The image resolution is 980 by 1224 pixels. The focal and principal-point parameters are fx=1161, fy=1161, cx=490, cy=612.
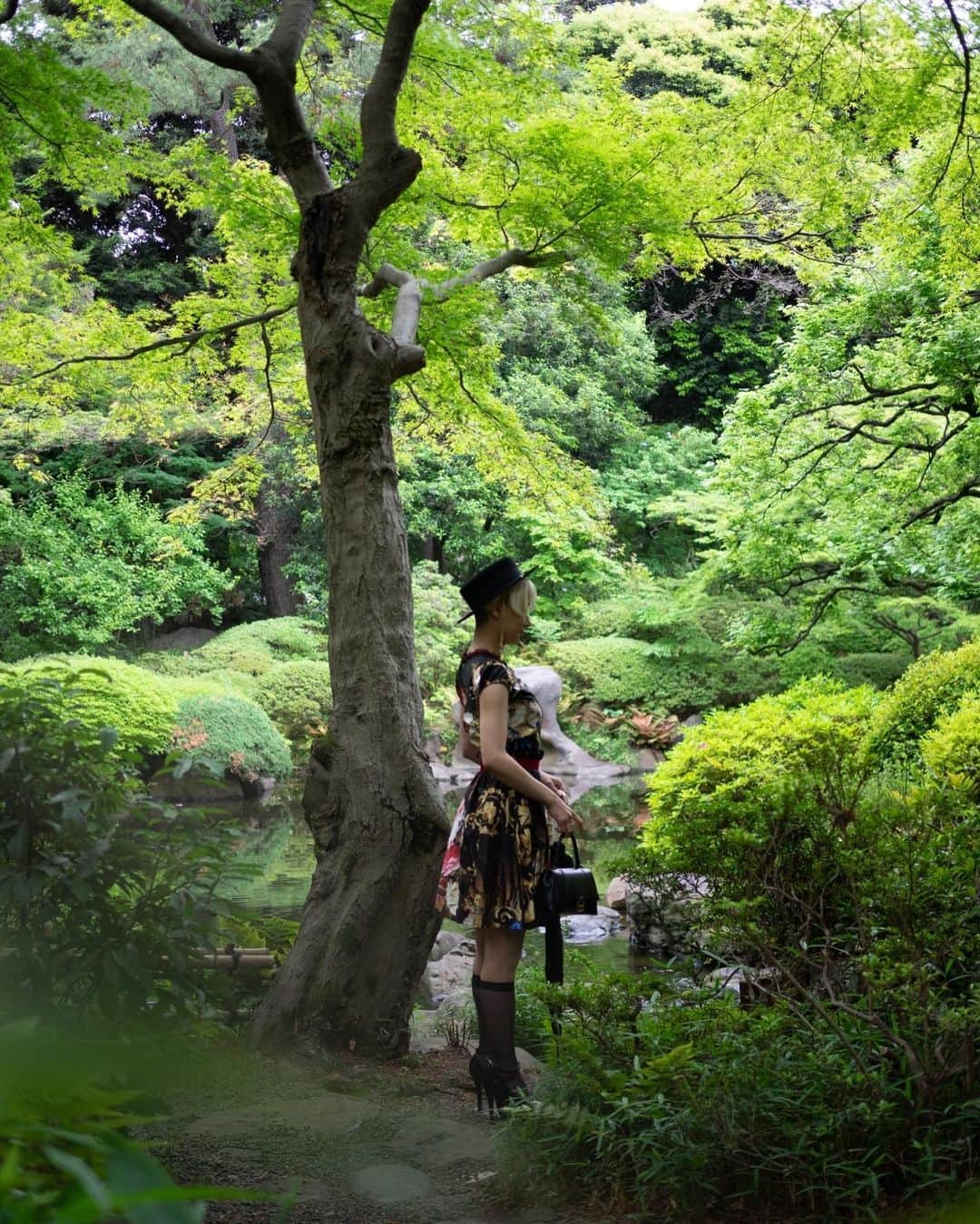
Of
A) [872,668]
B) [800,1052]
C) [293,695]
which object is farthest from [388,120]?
[872,668]

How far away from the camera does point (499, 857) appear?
3.52 meters

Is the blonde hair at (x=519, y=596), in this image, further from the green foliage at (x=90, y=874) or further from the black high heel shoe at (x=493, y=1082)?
the black high heel shoe at (x=493, y=1082)

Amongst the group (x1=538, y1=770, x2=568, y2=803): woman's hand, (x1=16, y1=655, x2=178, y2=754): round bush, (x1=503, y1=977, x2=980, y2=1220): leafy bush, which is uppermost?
(x1=16, y1=655, x2=178, y2=754): round bush

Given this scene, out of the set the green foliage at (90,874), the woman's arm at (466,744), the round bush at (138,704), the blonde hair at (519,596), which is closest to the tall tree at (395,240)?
the woman's arm at (466,744)

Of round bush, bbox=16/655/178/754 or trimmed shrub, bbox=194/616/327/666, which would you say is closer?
round bush, bbox=16/655/178/754

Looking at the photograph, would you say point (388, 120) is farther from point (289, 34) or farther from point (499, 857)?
point (499, 857)

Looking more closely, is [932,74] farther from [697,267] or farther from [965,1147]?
[965,1147]

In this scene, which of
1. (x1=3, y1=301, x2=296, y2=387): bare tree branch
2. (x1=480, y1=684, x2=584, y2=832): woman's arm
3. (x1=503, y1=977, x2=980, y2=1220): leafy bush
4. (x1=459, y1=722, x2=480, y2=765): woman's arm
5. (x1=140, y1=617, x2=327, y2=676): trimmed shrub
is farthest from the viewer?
(x1=140, y1=617, x2=327, y2=676): trimmed shrub

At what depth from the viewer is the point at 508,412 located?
767 cm

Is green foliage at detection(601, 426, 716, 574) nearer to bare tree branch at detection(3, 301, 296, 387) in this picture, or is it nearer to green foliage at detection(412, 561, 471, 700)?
green foliage at detection(412, 561, 471, 700)

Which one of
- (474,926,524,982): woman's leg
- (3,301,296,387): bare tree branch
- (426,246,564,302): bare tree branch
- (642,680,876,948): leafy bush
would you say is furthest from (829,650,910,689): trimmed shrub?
(474,926,524,982): woman's leg

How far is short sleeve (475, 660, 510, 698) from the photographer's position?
→ 349cm

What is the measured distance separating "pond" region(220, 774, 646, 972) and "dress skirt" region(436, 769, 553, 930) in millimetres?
633

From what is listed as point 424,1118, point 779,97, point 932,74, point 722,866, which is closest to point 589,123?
point 779,97
